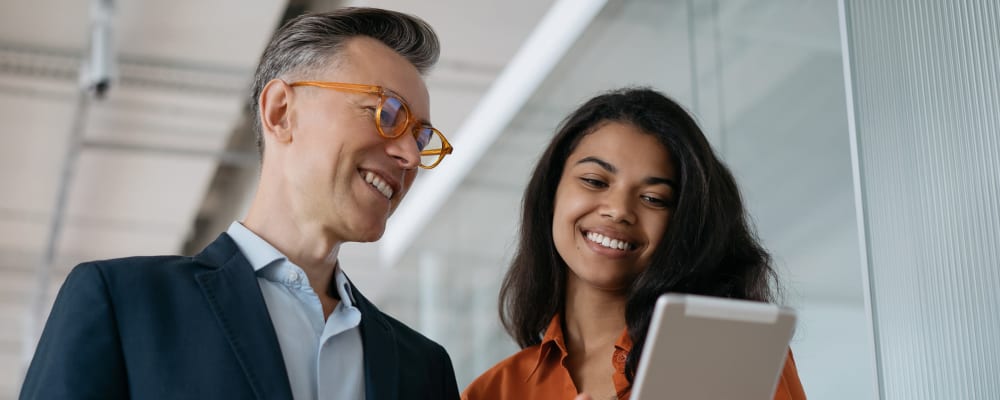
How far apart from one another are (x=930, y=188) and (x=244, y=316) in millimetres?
1358

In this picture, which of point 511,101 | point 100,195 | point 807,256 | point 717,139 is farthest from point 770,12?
point 100,195

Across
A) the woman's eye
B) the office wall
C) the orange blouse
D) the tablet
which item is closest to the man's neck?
the orange blouse

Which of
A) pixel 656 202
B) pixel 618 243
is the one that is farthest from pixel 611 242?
pixel 656 202

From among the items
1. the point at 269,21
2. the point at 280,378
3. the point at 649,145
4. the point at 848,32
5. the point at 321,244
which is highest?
the point at 269,21

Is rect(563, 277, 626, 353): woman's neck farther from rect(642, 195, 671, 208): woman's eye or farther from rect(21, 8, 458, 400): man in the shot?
rect(21, 8, 458, 400): man

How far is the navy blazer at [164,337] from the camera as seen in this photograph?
1721mm

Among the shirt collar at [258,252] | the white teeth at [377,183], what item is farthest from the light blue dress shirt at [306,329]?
the white teeth at [377,183]

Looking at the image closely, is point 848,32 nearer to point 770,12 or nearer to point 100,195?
point 770,12

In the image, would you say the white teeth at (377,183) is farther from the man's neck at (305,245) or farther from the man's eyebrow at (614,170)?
the man's eyebrow at (614,170)

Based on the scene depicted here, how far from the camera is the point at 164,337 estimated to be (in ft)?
5.93

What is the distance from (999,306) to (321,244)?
1234mm

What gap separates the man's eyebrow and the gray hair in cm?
39

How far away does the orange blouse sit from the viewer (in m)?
2.32

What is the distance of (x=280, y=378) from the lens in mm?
1818
